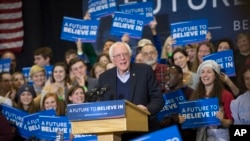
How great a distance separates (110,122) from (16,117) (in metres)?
2.50

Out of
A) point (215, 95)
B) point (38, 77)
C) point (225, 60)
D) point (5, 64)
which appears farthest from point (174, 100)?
point (5, 64)

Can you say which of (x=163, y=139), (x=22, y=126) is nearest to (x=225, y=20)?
(x=22, y=126)

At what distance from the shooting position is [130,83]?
5.26 m

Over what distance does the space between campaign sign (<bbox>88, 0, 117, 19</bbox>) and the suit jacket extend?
3156 millimetres

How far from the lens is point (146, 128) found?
16.0 feet

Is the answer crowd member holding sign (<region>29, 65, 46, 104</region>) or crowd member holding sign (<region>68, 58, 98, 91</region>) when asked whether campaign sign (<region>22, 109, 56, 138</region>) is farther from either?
Result: crowd member holding sign (<region>29, 65, 46, 104</region>)

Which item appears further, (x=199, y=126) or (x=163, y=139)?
(x=199, y=126)

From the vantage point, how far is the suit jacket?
5219mm

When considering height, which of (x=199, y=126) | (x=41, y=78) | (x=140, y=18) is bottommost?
(x=199, y=126)

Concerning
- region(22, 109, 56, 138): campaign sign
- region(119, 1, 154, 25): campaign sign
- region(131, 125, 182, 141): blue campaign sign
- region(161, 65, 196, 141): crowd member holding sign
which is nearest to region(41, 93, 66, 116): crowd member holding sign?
region(22, 109, 56, 138): campaign sign

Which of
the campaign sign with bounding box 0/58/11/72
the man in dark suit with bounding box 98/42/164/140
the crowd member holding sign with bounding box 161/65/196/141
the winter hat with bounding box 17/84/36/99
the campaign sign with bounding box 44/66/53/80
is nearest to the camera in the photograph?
the man in dark suit with bounding box 98/42/164/140

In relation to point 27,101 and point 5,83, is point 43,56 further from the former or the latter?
point 27,101

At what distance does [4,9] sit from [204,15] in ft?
11.2

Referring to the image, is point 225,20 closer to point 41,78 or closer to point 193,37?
point 193,37
